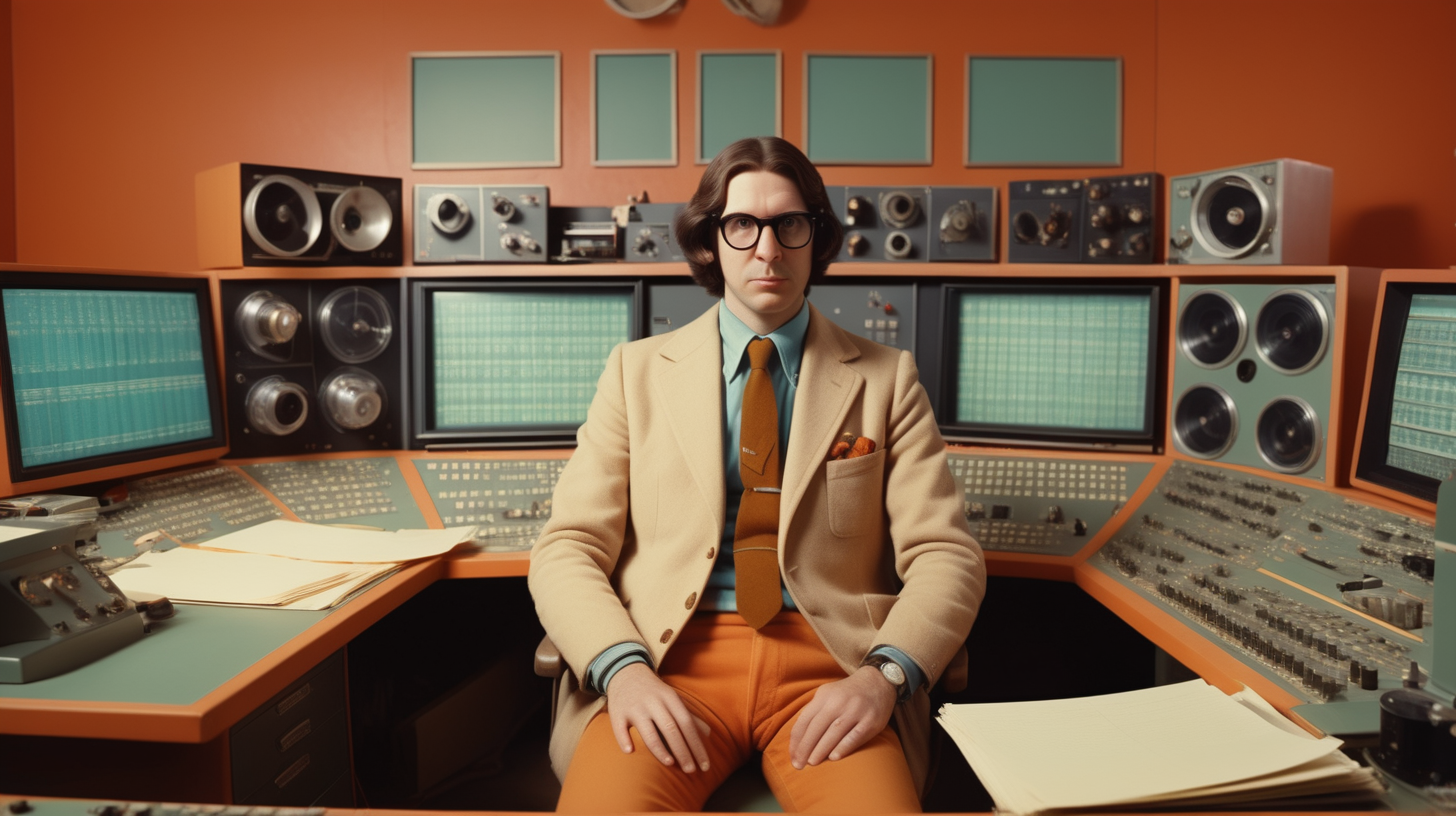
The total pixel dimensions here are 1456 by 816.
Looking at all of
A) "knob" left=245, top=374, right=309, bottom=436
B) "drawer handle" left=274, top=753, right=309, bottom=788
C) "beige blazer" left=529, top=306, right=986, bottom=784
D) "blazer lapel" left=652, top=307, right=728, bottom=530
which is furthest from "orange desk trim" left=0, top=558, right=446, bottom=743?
"knob" left=245, top=374, right=309, bottom=436

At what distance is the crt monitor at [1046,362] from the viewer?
219 cm

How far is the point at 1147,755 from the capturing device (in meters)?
0.86

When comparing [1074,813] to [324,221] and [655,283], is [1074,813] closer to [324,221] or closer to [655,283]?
[655,283]

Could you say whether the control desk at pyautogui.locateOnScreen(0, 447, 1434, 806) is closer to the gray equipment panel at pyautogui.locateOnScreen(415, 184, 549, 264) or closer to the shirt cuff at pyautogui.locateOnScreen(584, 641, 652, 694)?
the shirt cuff at pyautogui.locateOnScreen(584, 641, 652, 694)

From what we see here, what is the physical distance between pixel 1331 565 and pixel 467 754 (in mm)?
2017

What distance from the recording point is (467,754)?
7.96 feet

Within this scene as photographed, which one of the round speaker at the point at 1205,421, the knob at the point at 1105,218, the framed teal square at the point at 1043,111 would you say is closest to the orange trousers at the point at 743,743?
the round speaker at the point at 1205,421

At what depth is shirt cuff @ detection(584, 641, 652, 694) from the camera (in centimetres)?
132

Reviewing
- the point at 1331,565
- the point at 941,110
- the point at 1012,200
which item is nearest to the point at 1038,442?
the point at 1012,200

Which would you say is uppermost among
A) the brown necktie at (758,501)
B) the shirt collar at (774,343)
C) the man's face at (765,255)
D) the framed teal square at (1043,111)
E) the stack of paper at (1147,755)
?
the framed teal square at (1043,111)

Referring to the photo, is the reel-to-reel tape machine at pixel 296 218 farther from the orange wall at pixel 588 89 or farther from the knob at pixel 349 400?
the orange wall at pixel 588 89

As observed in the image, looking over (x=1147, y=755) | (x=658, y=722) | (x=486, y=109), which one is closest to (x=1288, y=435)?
(x=1147, y=755)

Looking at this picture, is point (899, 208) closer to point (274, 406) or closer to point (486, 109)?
point (274, 406)

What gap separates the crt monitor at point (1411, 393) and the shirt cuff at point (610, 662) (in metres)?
1.35
